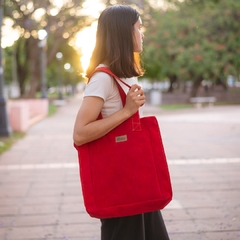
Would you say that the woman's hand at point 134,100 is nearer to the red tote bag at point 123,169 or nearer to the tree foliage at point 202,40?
the red tote bag at point 123,169

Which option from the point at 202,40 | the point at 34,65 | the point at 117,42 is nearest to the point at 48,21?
the point at 34,65

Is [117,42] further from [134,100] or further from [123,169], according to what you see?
[123,169]

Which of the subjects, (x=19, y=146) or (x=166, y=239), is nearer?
(x=166, y=239)

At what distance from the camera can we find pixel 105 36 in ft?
7.06

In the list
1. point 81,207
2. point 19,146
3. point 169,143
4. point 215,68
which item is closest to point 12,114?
point 19,146

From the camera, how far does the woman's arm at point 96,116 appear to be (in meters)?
2.01

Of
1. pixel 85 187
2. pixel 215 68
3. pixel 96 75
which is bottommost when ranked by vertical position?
pixel 215 68

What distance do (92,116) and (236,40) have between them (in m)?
25.5

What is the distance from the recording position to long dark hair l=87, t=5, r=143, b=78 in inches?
82.4

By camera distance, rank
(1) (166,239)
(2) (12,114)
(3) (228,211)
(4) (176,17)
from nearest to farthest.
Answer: (1) (166,239), (3) (228,211), (2) (12,114), (4) (176,17)

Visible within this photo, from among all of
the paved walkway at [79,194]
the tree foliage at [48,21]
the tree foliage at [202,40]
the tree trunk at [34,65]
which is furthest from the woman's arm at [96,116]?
the tree trunk at [34,65]

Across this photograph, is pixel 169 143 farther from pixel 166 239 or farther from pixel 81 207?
Result: pixel 166 239

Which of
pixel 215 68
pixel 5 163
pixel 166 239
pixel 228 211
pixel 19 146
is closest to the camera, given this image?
pixel 166 239

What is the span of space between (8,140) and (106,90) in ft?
27.9
